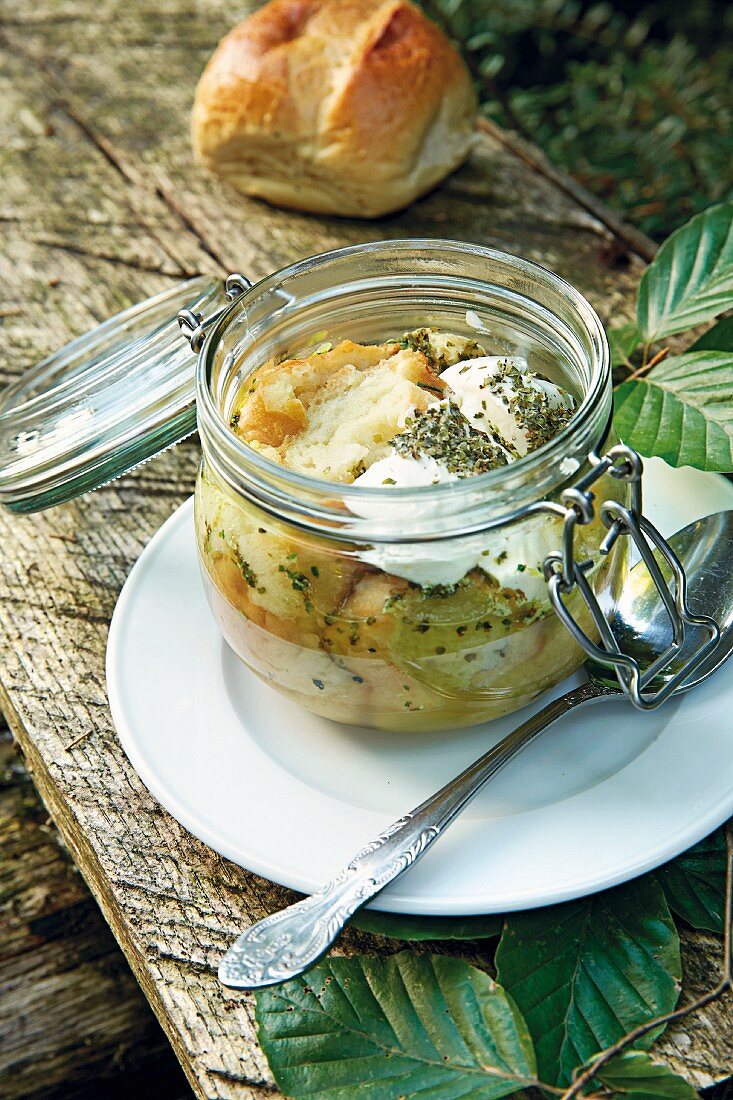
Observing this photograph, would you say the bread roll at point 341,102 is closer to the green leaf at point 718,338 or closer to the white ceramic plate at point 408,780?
the green leaf at point 718,338

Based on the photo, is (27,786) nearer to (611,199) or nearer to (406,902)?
(406,902)

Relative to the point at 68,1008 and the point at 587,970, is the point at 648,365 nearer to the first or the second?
the point at 587,970

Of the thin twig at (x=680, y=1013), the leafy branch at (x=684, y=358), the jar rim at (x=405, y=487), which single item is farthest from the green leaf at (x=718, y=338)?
the thin twig at (x=680, y=1013)

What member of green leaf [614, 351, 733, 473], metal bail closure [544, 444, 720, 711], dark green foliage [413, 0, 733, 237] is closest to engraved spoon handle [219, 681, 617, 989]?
metal bail closure [544, 444, 720, 711]

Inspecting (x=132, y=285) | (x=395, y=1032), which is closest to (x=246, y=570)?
(x=395, y=1032)

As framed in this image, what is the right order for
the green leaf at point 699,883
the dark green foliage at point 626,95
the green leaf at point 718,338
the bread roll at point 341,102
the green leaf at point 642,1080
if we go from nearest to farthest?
the green leaf at point 642,1080, the green leaf at point 699,883, the green leaf at point 718,338, the bread roll at point 341,102, the dark green foliage at point 626,95

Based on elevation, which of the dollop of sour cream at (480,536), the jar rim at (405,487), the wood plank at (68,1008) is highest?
the jar rim at (405,487)

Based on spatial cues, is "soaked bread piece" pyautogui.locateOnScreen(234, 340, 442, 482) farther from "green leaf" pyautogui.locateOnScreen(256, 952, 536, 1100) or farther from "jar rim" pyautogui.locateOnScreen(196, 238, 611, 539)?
"green leaf" pyautogui.locateOnScreen(256, 952, 536, 1100)
